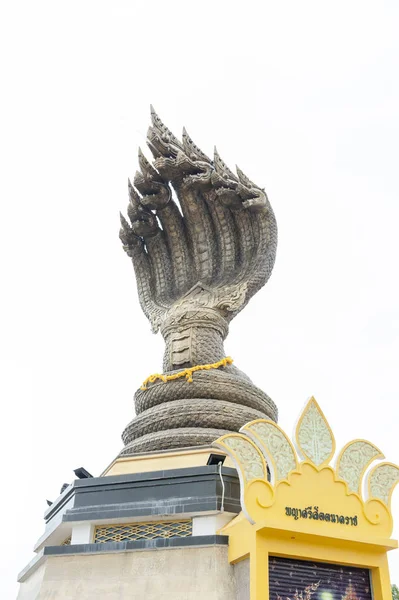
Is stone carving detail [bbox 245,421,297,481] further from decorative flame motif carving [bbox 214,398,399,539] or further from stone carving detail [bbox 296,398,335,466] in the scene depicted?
stone carving detail [bbox 296,398,335,466]

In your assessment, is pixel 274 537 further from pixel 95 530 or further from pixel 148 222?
pixel 148 222

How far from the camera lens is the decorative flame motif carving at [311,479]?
8.37 meters

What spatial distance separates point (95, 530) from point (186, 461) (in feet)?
5.15

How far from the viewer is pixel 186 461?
33.4ft

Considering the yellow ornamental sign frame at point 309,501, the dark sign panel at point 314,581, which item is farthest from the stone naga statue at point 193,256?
the dark sign panel at point 314,581

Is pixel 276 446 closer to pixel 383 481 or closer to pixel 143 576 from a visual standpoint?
pixel 383 481

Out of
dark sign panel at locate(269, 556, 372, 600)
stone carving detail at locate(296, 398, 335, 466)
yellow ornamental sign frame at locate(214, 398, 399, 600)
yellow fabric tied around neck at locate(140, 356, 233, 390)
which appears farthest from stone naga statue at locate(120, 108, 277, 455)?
dark sign panel at locate(269, 556, 372, 600)

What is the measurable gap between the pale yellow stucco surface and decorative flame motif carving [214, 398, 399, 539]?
36.2 inches

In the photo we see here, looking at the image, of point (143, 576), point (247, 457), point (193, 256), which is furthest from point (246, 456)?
point (193, 256)

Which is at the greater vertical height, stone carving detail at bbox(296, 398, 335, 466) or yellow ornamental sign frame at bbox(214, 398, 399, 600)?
stone carving detail at bbox(296, 398, 335, 466)

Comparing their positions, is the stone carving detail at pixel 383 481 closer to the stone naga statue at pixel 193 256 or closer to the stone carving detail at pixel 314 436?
the stone carving detail at pixel 314 436

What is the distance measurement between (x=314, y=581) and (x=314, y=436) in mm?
1758

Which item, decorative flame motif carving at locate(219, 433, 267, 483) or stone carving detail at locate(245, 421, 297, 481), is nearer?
decorative flame motif carving at locate(219, 433, 267, 483)

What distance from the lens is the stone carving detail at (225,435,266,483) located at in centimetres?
852
